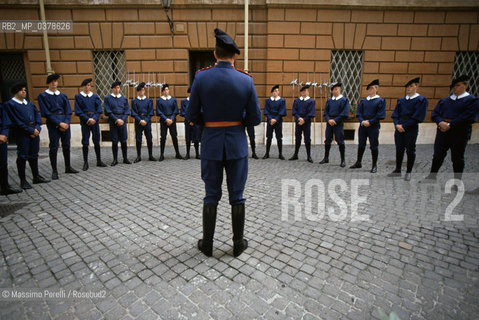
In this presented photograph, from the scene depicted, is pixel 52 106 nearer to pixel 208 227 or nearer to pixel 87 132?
pixel 87 132

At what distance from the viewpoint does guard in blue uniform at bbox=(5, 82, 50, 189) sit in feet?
17.0

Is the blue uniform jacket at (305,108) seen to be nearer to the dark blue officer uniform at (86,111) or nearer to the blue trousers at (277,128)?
the blue trousers at (277,128)

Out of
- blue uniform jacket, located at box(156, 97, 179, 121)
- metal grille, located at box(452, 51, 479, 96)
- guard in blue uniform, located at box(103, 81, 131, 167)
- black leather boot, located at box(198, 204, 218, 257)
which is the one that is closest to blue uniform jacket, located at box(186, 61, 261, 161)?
black leather boot, located at box(198, 204, 218, 257)

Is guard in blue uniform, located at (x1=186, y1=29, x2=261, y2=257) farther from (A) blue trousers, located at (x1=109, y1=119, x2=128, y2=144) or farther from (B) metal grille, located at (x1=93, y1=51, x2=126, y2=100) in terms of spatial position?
(B) metal grille, located at (x1=93, y1=51, x2=126, y2=100)

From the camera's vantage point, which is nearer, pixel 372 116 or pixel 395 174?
pixel 395 174

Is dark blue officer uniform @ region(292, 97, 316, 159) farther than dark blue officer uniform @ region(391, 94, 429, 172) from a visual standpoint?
Yes

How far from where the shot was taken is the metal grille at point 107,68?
33.0ft

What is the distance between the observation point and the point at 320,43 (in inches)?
393

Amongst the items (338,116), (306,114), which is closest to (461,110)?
(338,116)

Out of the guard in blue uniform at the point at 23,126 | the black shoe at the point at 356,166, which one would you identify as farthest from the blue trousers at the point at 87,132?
the black shoe at the point at 356,166

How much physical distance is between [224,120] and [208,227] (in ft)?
3.67

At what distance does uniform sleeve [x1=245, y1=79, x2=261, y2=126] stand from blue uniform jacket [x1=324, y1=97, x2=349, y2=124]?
504 cm

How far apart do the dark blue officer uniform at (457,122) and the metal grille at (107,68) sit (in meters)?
9.73

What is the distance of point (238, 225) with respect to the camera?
115 inches
